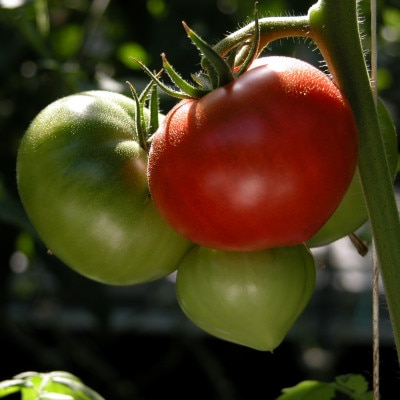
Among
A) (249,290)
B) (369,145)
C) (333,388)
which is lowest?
(333,388)

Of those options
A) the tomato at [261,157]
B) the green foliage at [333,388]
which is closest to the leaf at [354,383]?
the green foliage at [333,388]

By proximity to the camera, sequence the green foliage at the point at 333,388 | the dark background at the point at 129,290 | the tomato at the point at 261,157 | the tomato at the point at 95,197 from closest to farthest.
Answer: the tomato at the point at 261,157 → the tomato at the point at 95,197 → the green foliage at the point at 333,388 → the dark background at the point at 129,290

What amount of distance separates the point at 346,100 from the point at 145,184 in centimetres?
17

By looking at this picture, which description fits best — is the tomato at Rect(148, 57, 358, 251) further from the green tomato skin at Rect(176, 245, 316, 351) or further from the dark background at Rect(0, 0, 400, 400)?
the dark background at Rect(0, 0, 400, 400)

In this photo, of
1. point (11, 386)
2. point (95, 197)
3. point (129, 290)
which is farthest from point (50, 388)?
point (129, 290)

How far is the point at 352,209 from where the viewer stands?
0.67m

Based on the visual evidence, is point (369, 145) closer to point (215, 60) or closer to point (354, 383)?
point (215, 60)

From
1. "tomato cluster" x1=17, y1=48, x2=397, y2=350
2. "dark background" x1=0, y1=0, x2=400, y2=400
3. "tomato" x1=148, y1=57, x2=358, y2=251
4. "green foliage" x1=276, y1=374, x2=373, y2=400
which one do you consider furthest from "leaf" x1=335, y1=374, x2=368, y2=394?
"dark background" x1=0, y1=0, x2=400, y2=400

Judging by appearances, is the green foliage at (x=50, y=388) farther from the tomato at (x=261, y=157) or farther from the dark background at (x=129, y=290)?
the dark background at (x=129, y=290)

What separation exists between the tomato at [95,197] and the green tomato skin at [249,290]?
0.13ft

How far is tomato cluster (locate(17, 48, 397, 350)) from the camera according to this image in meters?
0.55

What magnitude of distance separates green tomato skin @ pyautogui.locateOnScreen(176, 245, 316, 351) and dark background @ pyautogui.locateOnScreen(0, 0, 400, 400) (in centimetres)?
59

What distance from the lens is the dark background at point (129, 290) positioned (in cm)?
154

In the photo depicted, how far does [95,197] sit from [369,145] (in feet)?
0.67
